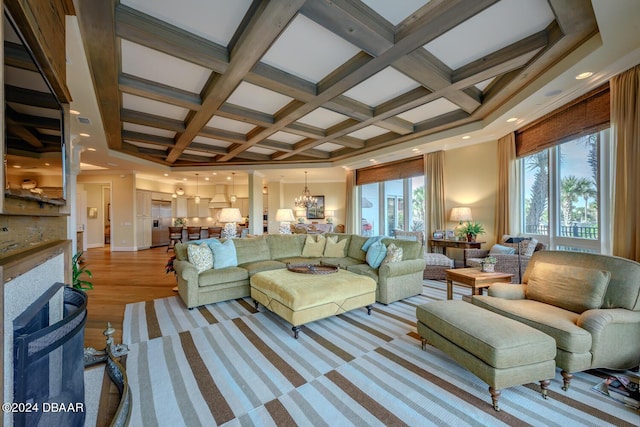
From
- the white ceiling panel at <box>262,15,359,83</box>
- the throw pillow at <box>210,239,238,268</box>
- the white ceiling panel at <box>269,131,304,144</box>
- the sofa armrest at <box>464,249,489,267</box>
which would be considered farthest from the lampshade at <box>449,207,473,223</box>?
the throw pillow at <box>210,239,238,268</box>

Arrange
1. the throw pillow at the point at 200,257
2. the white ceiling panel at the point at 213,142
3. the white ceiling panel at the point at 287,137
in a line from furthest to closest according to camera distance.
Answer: the white ceiling panel at the point at 213,142
the white ceiling panel at the point at 287,137
the throw pillow at the point at 200,257

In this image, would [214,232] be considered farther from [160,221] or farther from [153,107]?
[153,107]

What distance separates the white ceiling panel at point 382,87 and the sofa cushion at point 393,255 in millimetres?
2277

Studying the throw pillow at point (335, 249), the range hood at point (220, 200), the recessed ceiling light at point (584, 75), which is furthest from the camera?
the range hood at point (220, 200)

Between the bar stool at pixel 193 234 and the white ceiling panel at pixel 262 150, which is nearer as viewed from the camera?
the white ceiling panel at pixel 262 150

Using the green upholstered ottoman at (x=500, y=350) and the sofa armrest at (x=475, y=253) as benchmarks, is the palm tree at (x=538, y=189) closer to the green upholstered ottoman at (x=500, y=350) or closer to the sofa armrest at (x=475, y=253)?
the sofa armrest at (x=475, y=253)

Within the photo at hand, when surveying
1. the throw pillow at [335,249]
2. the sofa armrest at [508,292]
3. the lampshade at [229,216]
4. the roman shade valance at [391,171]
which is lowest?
the sofa armrest at [508,292]

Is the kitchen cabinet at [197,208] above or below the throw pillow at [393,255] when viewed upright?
above

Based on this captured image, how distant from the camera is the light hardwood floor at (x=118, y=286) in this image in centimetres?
303

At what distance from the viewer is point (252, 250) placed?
461 centimetres

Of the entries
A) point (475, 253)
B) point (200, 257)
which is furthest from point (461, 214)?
point (200, 257)

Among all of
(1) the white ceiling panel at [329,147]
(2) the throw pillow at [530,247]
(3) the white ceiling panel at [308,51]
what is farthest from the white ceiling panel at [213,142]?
(2) the throw pillow at [530,247]

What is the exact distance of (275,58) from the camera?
9.50ft

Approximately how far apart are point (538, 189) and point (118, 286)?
7726mm
